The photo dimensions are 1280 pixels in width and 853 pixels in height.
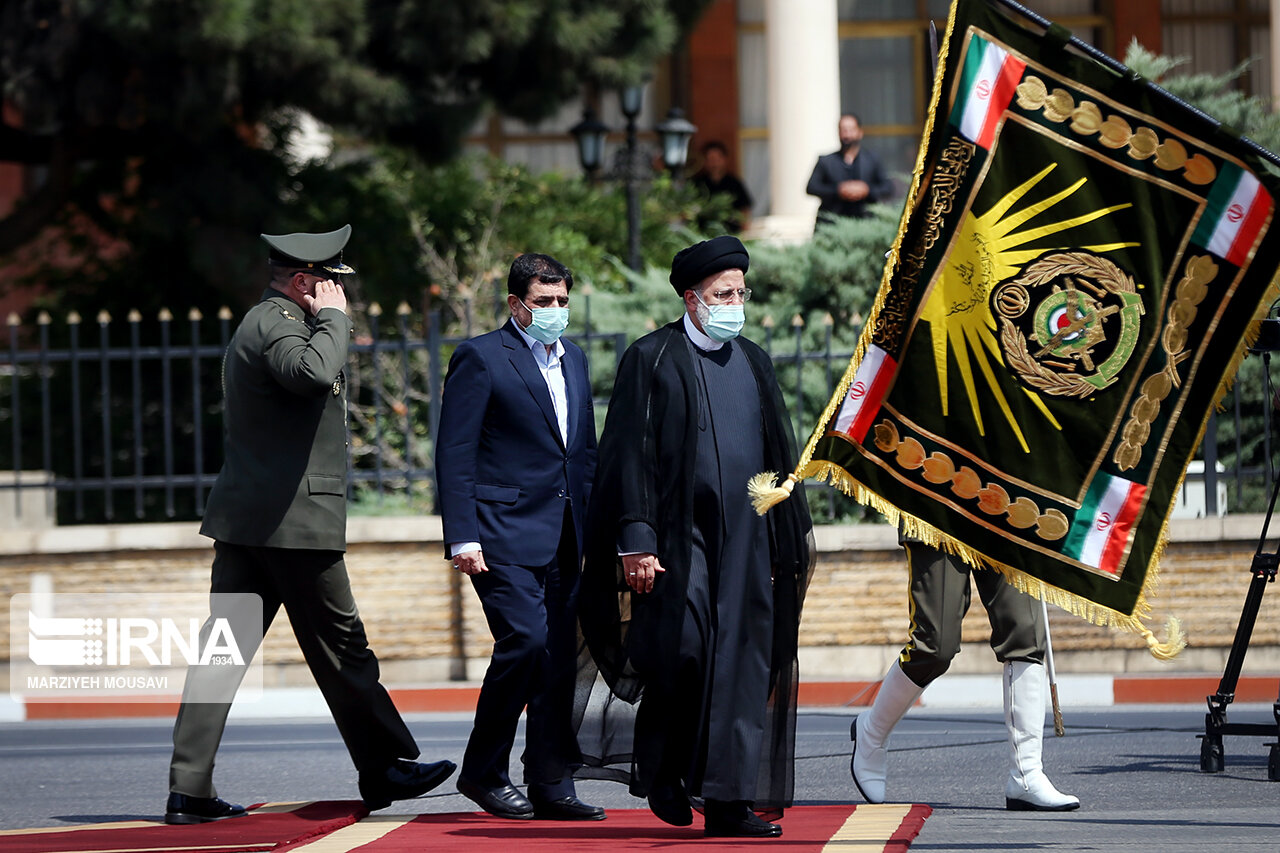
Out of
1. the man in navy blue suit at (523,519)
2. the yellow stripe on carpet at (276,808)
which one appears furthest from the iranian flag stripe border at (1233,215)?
the yellow stripe on carpet at (276,808)

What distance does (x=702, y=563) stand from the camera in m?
5.95

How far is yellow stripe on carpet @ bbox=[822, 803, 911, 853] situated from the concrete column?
11.8 metres

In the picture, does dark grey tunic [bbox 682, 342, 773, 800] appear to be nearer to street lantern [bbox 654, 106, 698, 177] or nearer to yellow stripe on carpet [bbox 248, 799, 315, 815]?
yellow stripe on carpet [bbox 248, 799, 315, 815]

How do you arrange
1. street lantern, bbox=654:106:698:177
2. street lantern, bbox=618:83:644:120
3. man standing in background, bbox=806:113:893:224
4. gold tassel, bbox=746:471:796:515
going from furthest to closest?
1. street lantern, bbox=654:106:698:177
2. street lantern, bbox=618:83:644:120
3. man standing in background, bbox=806:113:893:224
4. gold tassel, bbox=746:471:796:515

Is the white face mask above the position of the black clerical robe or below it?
above

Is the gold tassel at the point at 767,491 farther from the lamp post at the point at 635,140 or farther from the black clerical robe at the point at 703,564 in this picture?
the lamp post at the point at 635,140

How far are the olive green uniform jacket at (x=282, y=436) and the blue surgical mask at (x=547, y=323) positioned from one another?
66 cm

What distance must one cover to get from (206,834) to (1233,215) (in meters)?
3.82

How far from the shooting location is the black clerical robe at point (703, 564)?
5.87 m

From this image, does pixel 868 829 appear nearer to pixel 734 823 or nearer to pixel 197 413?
pixel 734 823

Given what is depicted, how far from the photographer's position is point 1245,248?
5863 mm

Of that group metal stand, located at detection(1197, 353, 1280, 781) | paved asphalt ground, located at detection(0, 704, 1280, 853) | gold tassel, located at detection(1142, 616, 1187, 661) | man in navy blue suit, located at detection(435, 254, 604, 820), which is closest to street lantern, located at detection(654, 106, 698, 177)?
paved asphalt ground, located at detection(0, 704, 1280, 853)

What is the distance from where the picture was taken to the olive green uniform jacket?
625cm

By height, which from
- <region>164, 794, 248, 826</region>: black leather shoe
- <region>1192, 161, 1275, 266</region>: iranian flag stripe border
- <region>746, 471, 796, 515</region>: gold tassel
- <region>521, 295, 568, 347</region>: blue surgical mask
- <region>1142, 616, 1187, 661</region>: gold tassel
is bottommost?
<region>164, 794, 248, 826</region>: black leather shoe
